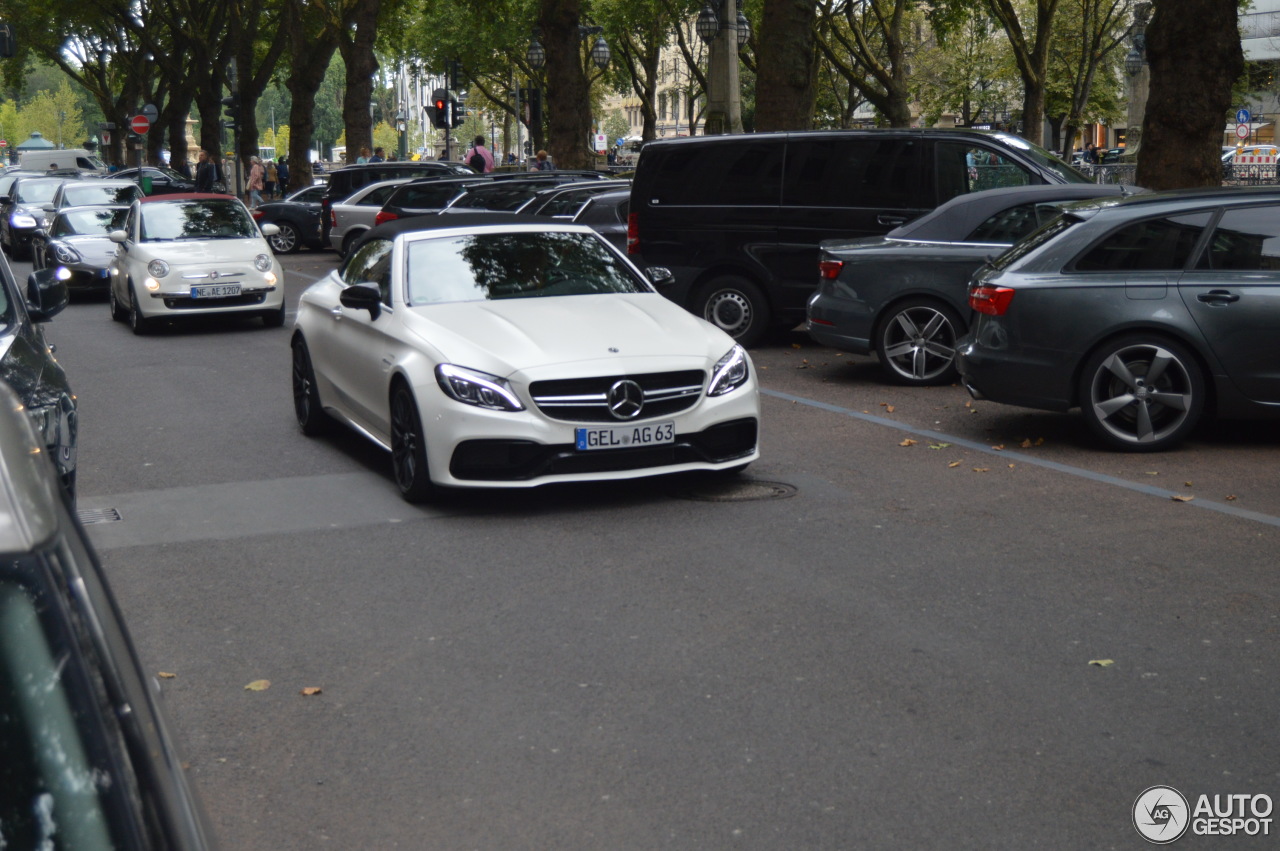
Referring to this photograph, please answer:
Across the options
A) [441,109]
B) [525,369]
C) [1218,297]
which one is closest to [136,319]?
[525,369]

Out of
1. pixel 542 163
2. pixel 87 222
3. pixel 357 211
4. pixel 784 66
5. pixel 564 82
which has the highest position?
pixel 564 82

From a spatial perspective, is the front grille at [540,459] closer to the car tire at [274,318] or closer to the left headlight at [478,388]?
the left headlight at [478,388]

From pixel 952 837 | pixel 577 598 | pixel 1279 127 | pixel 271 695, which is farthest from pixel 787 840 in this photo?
pixel 1279 127

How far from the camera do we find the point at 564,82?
99.7 ft

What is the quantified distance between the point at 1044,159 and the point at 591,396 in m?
7.34

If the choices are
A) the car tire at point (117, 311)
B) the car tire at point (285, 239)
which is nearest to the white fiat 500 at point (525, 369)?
the car tire at point (117, 311)

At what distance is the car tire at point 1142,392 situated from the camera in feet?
30.3

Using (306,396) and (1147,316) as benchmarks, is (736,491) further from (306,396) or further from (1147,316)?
(306,396)

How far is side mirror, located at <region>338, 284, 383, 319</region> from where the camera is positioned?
8922 mm

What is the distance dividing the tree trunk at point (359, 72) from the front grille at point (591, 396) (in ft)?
102

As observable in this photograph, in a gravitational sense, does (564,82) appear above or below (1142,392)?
above

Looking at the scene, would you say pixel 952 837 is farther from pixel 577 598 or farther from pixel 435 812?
pixel 577 598

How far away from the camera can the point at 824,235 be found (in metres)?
14.5

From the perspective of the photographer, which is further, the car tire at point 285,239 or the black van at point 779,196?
the car tire at point 285,239
